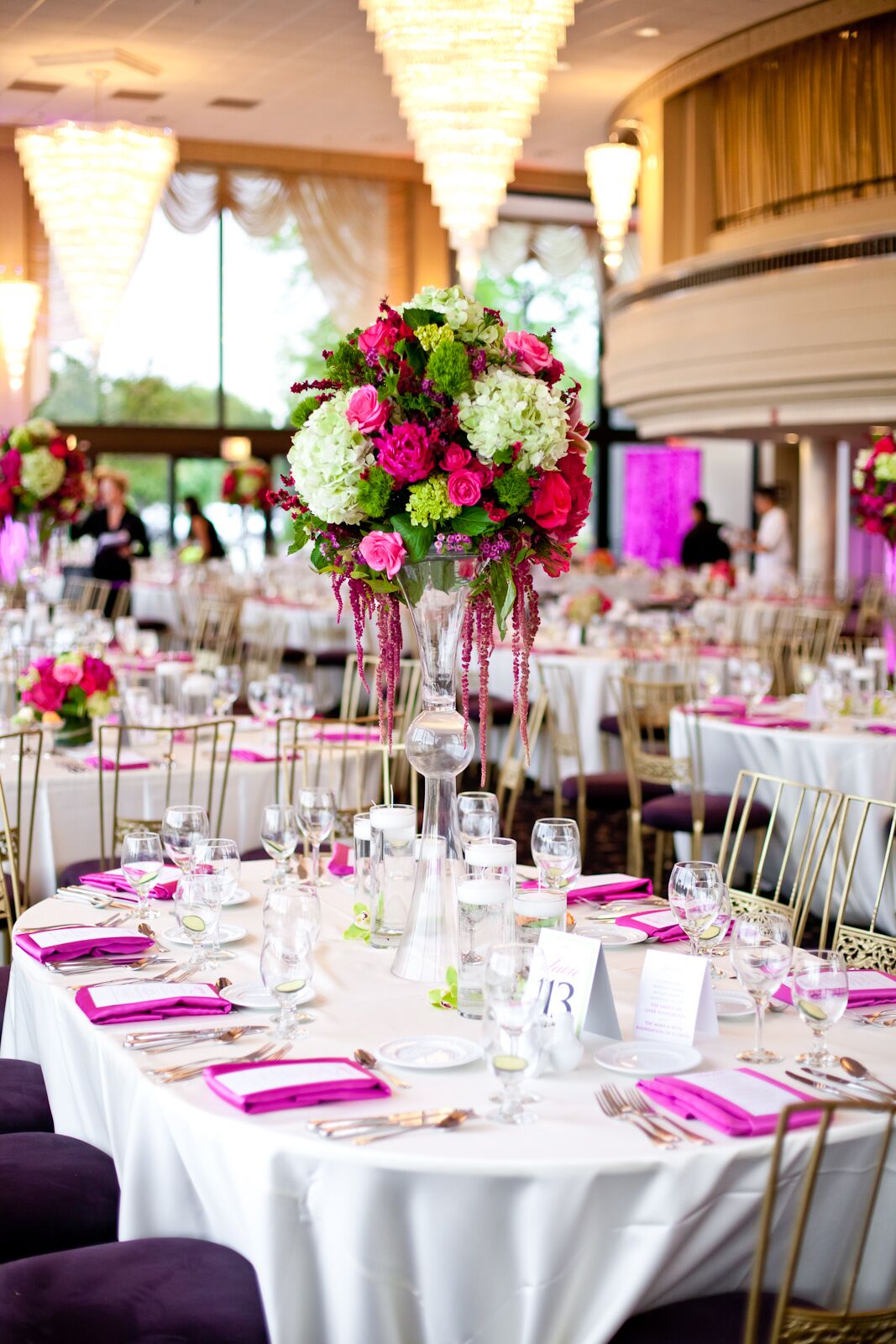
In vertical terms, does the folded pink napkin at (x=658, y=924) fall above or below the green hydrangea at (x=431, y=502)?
below

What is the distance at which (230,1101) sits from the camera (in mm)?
2045

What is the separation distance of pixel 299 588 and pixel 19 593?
260cm

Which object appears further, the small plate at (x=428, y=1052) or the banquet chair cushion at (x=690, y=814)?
the banquet chair cushion at (x=690, y=814)

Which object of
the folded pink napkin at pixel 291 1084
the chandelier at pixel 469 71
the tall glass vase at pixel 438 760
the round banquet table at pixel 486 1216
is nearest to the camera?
the round banquet table at pixel 486 1216

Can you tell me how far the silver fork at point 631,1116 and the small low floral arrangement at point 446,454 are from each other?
2.38ft

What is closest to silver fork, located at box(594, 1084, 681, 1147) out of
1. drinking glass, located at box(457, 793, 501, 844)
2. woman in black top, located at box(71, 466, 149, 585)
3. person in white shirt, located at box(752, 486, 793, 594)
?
drinking glass, located at box(457, 793, 501, 844)

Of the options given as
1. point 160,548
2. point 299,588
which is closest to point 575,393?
point 299,588

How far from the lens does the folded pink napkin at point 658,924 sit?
2902 millimetres

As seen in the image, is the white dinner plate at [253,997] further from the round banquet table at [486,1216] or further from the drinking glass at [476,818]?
the drinking glass at [476,818]

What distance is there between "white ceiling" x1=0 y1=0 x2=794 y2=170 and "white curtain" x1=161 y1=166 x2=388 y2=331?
0.69 meters

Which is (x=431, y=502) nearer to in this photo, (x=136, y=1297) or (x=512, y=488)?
(x=512, y=488)

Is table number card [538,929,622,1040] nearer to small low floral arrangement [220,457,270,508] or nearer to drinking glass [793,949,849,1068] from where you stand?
drinking glass [793,949,849,1068]

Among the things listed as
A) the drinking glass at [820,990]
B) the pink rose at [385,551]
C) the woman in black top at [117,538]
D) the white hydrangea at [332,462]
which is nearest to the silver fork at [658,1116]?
the drinking glass at [820,990]

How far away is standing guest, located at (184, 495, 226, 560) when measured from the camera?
1461 centimetres
